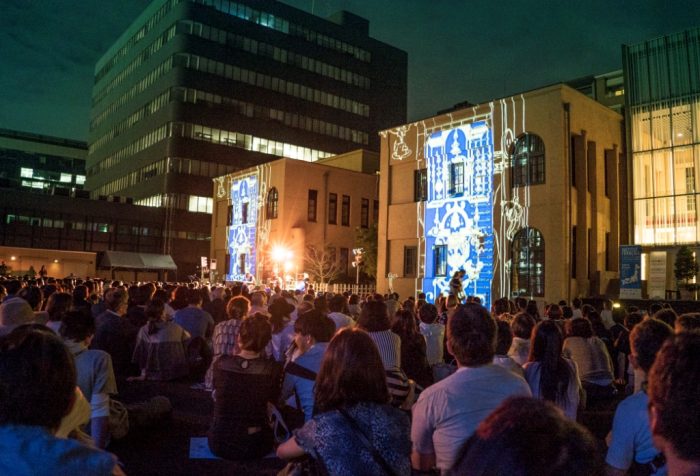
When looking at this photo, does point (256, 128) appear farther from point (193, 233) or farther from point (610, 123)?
point (610, 123)

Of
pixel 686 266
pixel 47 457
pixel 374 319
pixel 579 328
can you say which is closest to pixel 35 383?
pixel 47 457

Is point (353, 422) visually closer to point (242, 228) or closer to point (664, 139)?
point (664, 139)

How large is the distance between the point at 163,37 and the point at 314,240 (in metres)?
35.9

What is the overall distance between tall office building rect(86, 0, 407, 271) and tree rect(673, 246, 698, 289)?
4491cm

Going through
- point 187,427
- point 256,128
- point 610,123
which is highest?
point 256,128

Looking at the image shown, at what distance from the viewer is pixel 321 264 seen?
123 feet

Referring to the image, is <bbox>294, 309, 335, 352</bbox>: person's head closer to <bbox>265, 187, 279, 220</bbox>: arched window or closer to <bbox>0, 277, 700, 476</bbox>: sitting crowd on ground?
<bbox>0, 277, 700, 476</bbox>: sitting crowd on ground

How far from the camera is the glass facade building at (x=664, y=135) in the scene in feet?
81.7

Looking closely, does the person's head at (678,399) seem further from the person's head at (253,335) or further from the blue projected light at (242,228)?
the blue projected light at (242,228)

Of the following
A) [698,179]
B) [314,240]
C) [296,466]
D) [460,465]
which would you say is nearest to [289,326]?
[296,466]

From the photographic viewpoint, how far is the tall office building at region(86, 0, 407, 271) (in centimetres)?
5634

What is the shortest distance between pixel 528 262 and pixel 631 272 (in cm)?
557

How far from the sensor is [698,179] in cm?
2453


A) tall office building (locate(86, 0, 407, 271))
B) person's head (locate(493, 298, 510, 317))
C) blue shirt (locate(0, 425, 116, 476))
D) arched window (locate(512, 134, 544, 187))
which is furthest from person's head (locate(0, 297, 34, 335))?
tall office building (locate(86, 0, 407, 271))
